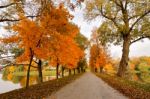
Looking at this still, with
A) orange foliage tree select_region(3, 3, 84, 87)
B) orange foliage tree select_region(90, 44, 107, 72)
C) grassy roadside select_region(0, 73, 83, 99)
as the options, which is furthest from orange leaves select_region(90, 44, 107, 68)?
grassy roadside select_region(0, 73, 83, 99)

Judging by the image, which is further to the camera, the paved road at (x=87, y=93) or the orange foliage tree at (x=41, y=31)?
the orange foliage tree at (x=41, y=31)

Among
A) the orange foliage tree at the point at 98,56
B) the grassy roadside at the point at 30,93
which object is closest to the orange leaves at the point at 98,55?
the orange foliage tree at the point at 98,56

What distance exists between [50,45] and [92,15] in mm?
13343

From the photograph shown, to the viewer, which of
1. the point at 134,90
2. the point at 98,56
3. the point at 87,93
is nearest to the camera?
the point at 87,93

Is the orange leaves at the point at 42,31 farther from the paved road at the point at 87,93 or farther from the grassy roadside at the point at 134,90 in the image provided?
the grassy roadside at the point at 134,90

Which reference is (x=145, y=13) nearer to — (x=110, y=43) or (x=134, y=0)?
(x=134, y=0)

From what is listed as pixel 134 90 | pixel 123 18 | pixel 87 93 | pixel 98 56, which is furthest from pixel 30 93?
pixel 98 56

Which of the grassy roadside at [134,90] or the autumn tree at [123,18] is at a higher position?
the autumn tree at [123,18]

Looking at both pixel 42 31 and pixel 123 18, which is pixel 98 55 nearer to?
pixel 123 18

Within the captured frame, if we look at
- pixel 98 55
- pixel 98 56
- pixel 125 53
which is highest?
pixel 98 55

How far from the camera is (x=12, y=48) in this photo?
3045 cm

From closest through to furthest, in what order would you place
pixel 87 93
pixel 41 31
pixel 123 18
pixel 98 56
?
pixel 87 93 < pixel 41 31 < pixel 123 18 < pixel 98 56

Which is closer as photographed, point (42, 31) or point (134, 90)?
point (134, 90)

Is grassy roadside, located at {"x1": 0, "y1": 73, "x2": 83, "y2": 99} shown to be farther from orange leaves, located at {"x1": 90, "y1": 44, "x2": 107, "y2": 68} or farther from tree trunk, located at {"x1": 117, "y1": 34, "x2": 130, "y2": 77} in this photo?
orange leaves, located at {"x1": 90, "y1": 44, "x2": 107, "y2": 68}
